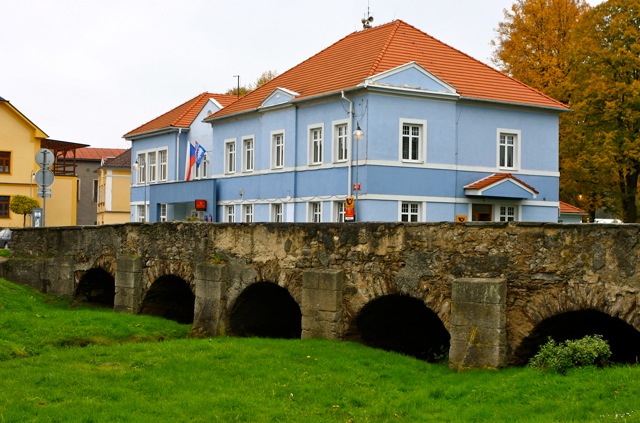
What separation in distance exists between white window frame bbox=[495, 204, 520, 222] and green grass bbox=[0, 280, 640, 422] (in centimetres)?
1931

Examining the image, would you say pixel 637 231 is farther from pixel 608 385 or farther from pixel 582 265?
pixel 608 385

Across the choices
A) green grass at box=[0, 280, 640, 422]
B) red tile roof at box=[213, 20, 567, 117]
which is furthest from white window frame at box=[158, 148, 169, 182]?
green grass at box=[0, 280, 640, 422]

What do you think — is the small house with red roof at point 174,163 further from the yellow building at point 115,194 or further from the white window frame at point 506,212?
the yellow building at point 115,194

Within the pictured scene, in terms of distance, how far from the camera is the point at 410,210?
33.9m

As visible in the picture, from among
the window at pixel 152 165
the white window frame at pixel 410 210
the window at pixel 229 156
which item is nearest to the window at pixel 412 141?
the white window frame at pixel 410 210

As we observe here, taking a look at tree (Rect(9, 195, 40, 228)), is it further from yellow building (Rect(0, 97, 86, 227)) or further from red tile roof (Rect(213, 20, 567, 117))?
→ red tile roof (Rect(213, 20, 567, 117))

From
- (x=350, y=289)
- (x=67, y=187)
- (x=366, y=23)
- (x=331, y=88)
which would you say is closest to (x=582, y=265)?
(x=350, y=289)

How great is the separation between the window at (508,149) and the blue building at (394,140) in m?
0.04

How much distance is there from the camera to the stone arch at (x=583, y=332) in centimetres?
1517

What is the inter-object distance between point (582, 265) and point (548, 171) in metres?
23.6

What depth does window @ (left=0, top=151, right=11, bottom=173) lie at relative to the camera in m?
55.7

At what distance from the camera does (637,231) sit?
539 inches

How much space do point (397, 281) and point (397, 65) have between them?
18.5 meters

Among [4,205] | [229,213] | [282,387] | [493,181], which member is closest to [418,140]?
[493,181]
